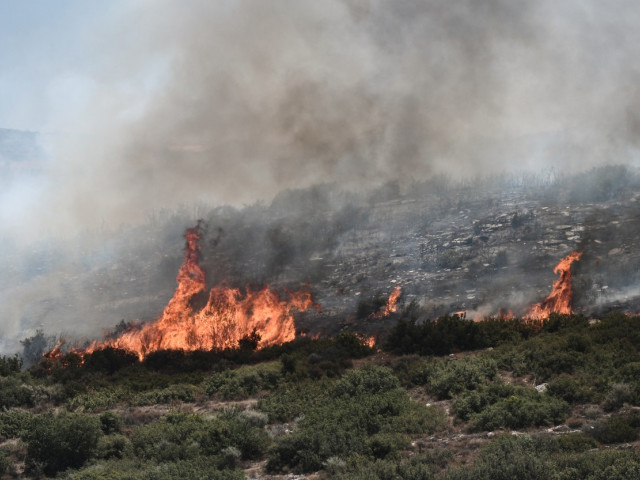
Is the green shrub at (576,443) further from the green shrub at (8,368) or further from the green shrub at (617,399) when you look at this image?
the green shrub at (8,368)

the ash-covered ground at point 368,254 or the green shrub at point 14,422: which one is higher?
the ash-covered ground at point 368,254

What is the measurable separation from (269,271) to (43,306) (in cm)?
1498

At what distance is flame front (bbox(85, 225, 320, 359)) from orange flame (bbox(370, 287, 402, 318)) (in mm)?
3642

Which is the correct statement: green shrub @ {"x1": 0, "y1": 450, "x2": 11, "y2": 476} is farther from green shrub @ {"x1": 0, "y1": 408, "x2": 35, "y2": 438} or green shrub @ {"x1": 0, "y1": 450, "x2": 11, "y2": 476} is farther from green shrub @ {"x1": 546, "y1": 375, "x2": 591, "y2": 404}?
green shrub @ {"x1": 546, "y1": 375, "x2": 591, "y2": 404}

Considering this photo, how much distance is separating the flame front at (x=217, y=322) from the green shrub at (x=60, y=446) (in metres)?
14.7

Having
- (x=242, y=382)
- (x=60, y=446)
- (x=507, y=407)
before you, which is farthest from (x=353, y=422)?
(x=60, y=446)

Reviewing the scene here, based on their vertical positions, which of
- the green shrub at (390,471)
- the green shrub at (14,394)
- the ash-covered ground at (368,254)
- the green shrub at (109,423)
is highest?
the ash-covered ground at (368,254)

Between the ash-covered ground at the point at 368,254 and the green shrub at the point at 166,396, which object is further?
the ash-covered ground at the point at 368,254

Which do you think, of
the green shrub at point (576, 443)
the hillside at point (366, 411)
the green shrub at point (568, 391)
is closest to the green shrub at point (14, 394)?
the hillside at point (366, 411)

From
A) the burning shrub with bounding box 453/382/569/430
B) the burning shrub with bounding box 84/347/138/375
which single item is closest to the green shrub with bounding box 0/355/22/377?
the burning shrub with bounding box 84/347/138/375

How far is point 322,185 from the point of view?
53344mm

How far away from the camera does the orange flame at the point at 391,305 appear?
39.4m

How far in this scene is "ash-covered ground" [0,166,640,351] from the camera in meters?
39.0

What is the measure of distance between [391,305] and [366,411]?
16.4 m
